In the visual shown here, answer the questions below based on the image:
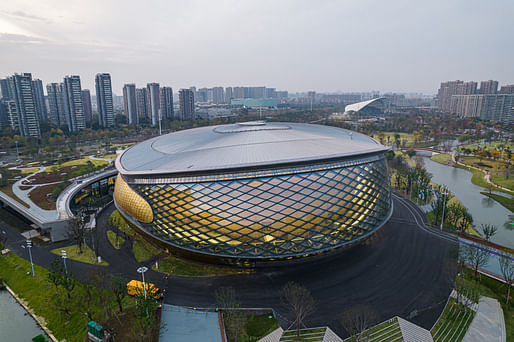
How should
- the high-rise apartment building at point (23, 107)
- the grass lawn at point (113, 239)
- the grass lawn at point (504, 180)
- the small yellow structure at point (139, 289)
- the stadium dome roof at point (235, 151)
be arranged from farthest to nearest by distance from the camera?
the high-rise apartment building at point (23, 107)
the grass lawn at point (504, 180)
the grass lawn at point (113, 239)
the stadium dome roof at point (235, 151)
the small yellow structure at point (139, 289)

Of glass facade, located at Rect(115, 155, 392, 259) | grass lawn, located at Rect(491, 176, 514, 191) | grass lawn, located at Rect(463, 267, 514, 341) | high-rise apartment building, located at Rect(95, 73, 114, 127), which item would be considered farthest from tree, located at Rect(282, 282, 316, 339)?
high-rise apartment building, located at Rect(95, 73, 114, 127)

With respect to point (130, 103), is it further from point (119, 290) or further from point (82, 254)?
point (119, 290)

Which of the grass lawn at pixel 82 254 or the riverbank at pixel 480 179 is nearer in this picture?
the grass lawn at pixel 82 254

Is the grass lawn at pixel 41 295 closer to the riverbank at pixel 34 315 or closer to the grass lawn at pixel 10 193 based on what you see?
the riverbank at pixel 34 315

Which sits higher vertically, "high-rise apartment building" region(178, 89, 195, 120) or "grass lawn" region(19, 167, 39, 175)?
"high-rise apartment building" region(178, 89, 195, 120)

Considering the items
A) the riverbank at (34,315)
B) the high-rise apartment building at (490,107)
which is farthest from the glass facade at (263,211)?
the high-rise apartment building at (490,107)

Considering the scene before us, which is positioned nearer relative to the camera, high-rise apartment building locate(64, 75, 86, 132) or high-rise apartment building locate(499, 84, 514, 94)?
high-rise apartment building locate(64, 75, 86, 132)

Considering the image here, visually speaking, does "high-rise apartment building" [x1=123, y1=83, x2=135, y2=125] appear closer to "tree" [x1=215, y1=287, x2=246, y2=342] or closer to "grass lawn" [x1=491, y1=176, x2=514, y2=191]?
"tree" [x1=215, y1=287, x2=246, y2=342]
